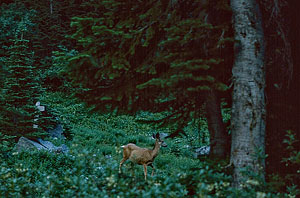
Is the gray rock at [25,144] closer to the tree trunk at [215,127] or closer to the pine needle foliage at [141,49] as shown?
the pine needle foliage at [141,49]

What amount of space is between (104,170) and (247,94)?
3141 mm

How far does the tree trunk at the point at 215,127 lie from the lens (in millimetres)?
7352

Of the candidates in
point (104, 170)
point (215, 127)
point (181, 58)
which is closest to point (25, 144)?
point (104, 170)

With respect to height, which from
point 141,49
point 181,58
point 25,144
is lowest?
point 25,144

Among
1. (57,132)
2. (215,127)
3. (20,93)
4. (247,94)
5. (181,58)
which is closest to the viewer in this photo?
(181,58)

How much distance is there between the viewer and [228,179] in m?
→ 6.22

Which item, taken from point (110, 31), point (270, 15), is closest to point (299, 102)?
point (270, 15)

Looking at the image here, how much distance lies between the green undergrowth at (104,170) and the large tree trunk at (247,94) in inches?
18.7

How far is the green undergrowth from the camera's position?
570cm

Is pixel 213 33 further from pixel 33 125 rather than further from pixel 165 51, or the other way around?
pixel 33 125

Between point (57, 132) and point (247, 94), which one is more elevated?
point (247, 94)

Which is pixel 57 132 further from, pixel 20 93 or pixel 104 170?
pixel 104 170

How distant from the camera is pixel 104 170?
7.15 meters

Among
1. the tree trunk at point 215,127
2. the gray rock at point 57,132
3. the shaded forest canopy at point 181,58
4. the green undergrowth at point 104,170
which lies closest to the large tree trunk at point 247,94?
the shaded forest canopy at point 181,58
